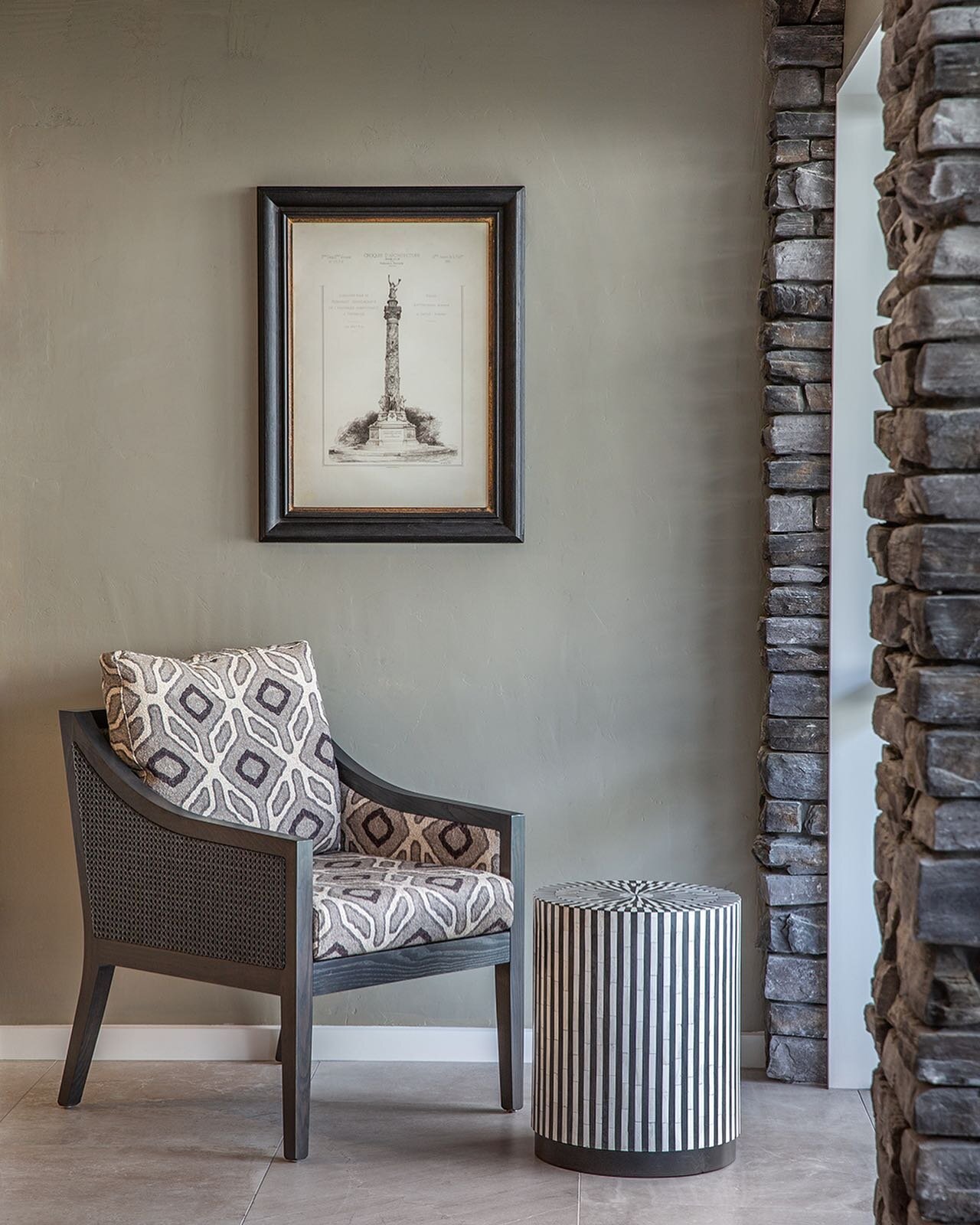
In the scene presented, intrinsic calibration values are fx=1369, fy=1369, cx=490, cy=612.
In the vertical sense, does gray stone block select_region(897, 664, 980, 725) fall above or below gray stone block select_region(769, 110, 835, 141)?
below

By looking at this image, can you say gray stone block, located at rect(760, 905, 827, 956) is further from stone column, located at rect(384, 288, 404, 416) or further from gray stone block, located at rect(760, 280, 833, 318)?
stone column, located at rect(384, 288, 404, 416)

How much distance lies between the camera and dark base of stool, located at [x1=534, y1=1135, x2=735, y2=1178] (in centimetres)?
249

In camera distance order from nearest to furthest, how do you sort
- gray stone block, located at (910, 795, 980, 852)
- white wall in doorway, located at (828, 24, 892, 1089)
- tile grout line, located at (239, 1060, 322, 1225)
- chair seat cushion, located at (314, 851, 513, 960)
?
1. gray stone block, located at (910, 795, 980, 852)
2. tile grout line, located at (239, 1060, 322, 1225)
3. chair seat cushion, located at (314, 851, 513, 960)
4. white wall in doorway, located at (828, 24, 892, 1089)

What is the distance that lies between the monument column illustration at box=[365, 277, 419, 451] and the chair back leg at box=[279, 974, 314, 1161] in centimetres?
127

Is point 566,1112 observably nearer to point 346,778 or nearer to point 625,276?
point 346,778

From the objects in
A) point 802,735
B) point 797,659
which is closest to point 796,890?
point 802,735

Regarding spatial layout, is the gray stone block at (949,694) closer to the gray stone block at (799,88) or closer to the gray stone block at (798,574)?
the gray stone block at (798,574)

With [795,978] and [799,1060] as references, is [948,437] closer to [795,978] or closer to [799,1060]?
[795,978]

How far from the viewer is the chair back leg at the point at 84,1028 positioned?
2.88 m

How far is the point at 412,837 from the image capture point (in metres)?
3.01

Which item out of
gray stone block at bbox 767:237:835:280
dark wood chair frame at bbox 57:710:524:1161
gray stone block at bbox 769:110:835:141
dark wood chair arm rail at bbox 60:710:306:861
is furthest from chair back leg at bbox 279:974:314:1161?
gray stone block at bbox 769:110:835:141

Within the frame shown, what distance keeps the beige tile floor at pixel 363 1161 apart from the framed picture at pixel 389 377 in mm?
1250

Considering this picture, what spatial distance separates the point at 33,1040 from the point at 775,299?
2.41 metres

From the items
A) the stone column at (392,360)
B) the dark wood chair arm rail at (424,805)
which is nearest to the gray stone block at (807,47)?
the stone column at (392,360)
